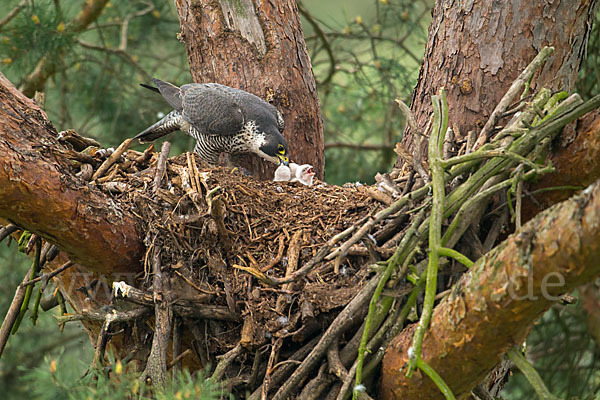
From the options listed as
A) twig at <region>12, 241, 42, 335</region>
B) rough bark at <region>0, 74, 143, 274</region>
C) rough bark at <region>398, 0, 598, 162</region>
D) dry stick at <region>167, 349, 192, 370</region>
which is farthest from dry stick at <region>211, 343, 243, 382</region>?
rough bark at <region>398, 0, 598, 162</region>

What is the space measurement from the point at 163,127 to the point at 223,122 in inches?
24.8

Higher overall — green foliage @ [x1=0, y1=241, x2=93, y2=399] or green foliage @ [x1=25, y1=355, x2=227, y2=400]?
green foliage @ [x1=0, y1=241, x2=93, y2=399]

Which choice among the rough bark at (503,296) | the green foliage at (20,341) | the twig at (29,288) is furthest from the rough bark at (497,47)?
the green foliage at (20,341)

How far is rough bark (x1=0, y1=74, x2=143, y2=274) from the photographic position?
2.00 m

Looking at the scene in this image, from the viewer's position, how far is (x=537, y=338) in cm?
475

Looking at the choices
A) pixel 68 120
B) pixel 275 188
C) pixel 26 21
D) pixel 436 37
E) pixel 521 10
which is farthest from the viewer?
pixel 68 120

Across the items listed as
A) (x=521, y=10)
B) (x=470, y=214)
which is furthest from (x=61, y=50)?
(x=470, y=214)

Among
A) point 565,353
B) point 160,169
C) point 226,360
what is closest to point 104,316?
point 226,360

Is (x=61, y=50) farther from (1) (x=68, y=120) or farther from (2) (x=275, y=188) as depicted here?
(2) (x=275, y=188)

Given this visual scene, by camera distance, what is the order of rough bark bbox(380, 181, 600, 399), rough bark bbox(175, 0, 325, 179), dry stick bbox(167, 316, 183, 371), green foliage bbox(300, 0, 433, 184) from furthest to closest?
green foliage bbox(300, 0, 433, 184), rough bark bbox(175, 0, 325, 179), dry stick bbox(167, 316, 183, 371), rough bark bbox(380, 181, 600, 399)

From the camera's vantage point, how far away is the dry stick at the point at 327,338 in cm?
201

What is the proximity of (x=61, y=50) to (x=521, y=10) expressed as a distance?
325 cm

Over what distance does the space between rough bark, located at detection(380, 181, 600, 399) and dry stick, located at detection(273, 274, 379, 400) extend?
0.54ft

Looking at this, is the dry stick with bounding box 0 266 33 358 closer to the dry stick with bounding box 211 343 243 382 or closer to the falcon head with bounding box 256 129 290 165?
the dry stick with bounding box 211 343 243 382
